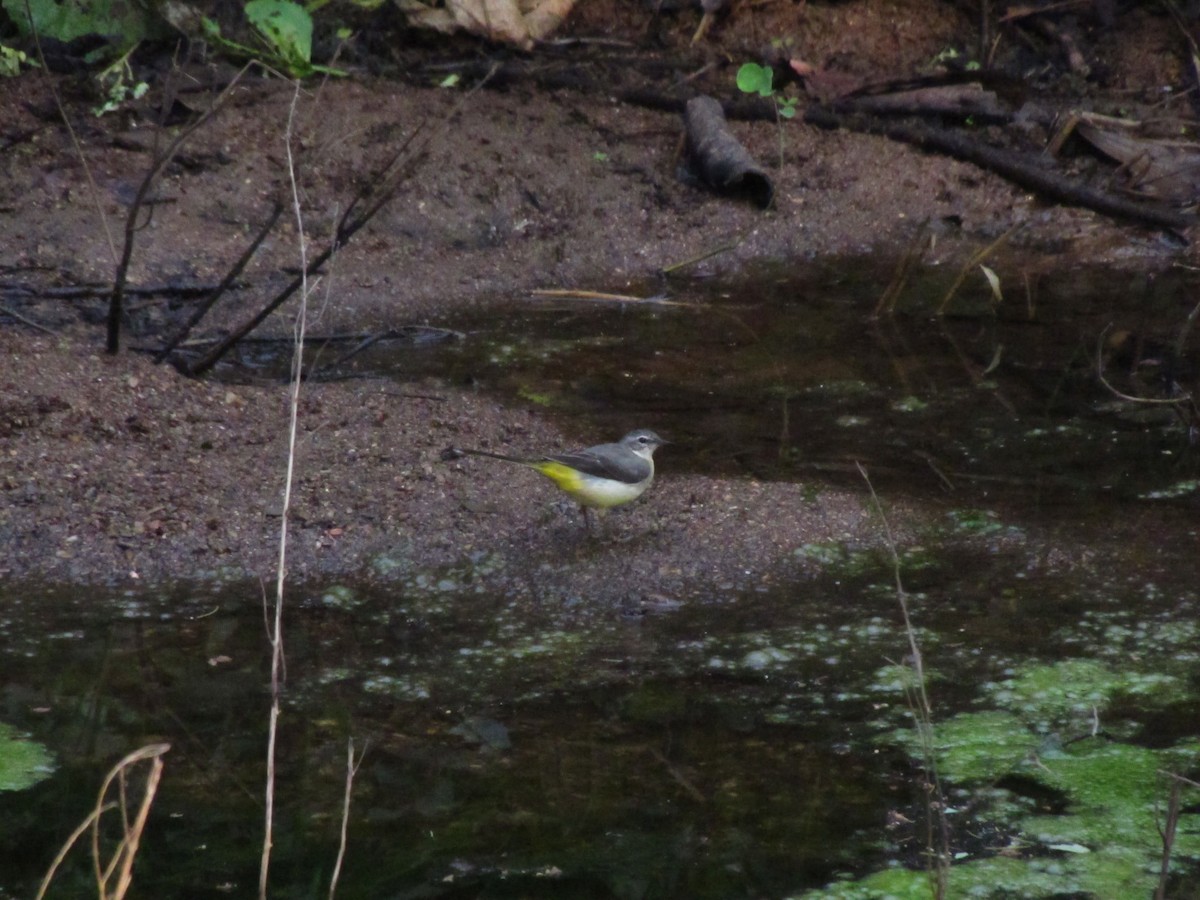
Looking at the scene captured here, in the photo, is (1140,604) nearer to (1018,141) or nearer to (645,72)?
(1018,141)

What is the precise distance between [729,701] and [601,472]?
4.21 feet

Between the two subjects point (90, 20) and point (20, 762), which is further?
point (90, 20)

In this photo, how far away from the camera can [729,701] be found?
496 cm

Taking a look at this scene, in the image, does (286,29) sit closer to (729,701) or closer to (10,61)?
(10,61)

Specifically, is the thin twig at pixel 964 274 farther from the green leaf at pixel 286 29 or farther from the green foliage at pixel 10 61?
the green foliage at pixel 10 61

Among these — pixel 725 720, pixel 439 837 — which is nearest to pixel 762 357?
pixel 725 720

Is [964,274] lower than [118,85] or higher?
lower

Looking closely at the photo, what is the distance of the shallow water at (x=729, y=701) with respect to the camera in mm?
4078

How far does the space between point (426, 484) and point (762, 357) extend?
97.7 inches

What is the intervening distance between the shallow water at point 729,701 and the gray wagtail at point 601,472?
476 mm

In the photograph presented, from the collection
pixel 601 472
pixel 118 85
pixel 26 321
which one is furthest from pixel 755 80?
pixel 601 472

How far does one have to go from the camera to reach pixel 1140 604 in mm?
5590

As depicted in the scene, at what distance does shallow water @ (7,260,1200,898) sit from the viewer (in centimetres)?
408

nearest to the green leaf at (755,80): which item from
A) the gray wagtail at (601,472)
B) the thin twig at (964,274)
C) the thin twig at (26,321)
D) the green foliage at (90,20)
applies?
the thin twig at (964,274)
